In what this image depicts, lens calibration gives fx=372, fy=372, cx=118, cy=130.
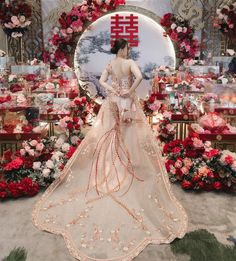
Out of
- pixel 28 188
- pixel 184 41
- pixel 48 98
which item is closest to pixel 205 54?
pixel 184 41

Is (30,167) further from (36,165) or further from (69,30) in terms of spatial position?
(69,30)

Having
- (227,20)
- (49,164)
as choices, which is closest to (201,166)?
(49,164)

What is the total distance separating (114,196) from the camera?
3756mm

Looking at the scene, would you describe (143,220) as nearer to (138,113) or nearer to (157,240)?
(157,240)

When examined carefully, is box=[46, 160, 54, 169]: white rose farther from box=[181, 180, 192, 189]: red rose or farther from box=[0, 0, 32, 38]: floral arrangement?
box=[0, 0, 32, 38]: floral arrangement

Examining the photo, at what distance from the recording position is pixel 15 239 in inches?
128

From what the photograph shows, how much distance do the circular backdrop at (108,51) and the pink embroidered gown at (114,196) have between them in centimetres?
397

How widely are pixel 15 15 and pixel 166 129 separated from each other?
4.33 metres

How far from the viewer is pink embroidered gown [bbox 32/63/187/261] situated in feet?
10.3

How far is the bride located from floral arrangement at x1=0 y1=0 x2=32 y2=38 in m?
4.19

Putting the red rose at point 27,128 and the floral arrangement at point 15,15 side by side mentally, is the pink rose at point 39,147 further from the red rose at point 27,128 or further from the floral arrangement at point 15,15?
the floral arrangement at point 15,15

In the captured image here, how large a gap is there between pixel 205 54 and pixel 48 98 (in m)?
4.28

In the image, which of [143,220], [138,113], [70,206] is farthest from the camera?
[138,113]

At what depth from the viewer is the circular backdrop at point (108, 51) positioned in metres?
7.96
